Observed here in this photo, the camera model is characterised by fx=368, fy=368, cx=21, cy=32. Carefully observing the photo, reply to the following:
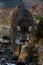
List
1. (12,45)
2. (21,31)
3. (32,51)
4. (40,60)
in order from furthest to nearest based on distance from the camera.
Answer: (12,45) < (21,31) < (32,51) < (40,60)

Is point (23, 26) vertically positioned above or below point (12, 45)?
above

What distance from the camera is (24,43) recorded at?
10.0 m

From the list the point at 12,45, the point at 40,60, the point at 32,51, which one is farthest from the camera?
the point at 12,45

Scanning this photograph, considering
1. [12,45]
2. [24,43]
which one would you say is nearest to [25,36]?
[24,43]

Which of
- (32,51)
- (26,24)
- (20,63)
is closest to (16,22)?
(26,24)

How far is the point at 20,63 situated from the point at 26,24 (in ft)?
5.84

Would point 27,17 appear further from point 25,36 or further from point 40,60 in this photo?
point 40,60

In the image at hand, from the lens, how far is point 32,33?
33.4ft

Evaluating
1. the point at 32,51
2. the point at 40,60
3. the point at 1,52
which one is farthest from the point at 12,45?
the point at 40,60

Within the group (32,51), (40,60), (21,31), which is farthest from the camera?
(21,31)

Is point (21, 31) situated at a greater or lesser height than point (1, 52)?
greater

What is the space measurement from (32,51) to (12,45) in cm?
138

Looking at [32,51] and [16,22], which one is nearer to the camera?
[32,51]

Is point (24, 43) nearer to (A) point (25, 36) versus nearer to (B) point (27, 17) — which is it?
(A) point (25, 36)
